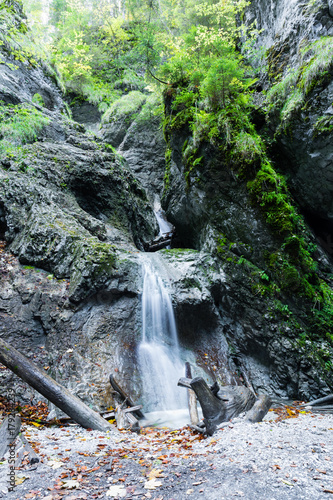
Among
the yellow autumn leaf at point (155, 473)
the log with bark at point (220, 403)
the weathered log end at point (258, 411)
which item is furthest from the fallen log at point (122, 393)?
the yellow autumn leaf at point (155, 473)

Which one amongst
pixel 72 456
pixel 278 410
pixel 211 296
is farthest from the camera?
pixel 211 296

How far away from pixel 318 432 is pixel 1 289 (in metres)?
7.31

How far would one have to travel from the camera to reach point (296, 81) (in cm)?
783

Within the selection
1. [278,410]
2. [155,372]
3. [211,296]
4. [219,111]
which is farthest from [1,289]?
[219,111]

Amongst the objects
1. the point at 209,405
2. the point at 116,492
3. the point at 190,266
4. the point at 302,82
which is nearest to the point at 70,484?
the point at 116,492

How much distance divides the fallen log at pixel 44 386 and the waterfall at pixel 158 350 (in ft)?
6.96

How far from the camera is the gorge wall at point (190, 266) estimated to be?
655cm

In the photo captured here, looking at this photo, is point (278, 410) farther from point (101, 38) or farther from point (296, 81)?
point (101, 38)

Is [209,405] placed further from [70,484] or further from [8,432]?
[8,432]

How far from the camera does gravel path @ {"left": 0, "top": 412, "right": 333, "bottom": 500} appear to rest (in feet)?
7.22

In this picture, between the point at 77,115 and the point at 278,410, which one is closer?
the point at 278,410

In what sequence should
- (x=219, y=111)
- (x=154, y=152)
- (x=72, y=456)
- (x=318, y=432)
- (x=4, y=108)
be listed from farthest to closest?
(x=154, y=152) < (x=4, y=108) < (x=219, y=111) < (x=318, y=432) < (x=72, y=456)

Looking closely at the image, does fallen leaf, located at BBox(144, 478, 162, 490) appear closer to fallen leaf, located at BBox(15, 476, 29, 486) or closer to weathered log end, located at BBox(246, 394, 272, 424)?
fallen leaf, located at BBox(15, 476, 29, 486)

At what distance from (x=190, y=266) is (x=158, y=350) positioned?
305 cm
